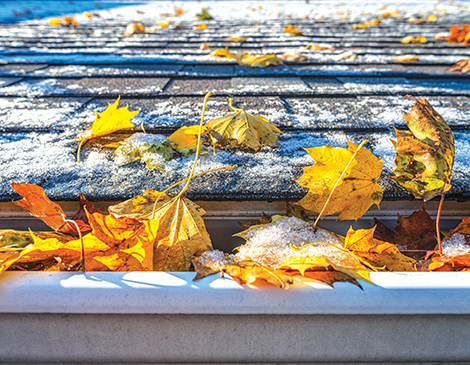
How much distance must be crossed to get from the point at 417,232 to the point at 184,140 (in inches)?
27.9

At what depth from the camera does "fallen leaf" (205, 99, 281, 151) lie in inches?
34.8

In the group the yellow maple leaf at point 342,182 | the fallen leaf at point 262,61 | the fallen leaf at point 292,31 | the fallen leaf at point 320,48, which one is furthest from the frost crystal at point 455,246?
the fallen leaf at point 292,31

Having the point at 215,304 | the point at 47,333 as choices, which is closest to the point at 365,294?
the point at 215,304

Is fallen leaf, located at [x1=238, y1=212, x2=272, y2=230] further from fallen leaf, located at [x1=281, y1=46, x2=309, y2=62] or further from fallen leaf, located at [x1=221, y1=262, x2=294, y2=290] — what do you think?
fallen leaf, located at [x1=281, y1=46, x2=309, y2=62]

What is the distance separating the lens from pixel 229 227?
0.77 meters

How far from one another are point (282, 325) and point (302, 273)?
0.37 feet

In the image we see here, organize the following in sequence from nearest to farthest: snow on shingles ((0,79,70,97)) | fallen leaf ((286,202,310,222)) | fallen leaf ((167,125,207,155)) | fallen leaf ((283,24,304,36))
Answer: fallen leaf ((286,202,310,222)) < fallen leaf ((167,125,207,155)) < snow on shingles ((0,79,70,97)) < fallen leaf ((283,24,304,36))

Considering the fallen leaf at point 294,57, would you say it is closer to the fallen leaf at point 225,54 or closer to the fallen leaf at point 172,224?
the fallen leaf at point 225,54

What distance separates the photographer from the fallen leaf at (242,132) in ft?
2.90

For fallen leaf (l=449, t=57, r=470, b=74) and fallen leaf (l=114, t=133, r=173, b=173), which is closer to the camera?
fallen leaf (l=114, t=133, r=173, b=173)

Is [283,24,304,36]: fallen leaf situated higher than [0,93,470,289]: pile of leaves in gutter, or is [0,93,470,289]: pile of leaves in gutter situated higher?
[283,24,304,36]: fallen leaf

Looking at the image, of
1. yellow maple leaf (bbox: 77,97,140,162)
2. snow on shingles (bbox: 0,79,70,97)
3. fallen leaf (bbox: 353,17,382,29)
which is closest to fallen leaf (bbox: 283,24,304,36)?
fallen leaf (bbox: 353,17,382,29)

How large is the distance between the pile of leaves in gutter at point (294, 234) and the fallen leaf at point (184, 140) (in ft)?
0.56

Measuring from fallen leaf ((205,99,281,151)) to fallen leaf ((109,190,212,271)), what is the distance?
0.30 meters
